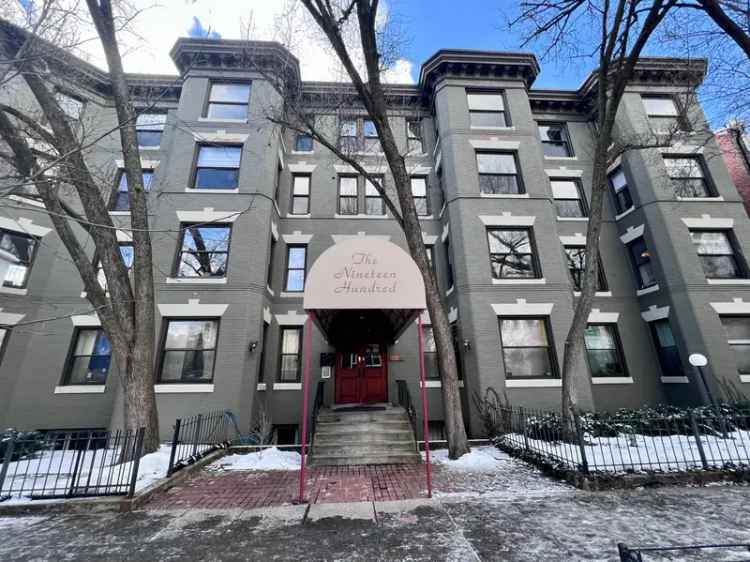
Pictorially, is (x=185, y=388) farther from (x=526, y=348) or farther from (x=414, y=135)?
(x=414, y=135)

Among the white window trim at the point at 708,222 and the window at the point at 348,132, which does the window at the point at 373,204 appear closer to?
the window at the point at 348,132

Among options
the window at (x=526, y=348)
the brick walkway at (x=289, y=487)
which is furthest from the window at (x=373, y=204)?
the brick walkway at (x=289, y=487)

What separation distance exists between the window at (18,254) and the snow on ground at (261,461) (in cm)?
985

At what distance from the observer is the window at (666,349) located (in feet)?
37.1

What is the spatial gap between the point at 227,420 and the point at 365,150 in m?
11.7

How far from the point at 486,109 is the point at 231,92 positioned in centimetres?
1071

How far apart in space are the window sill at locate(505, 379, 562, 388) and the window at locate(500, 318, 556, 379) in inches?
5.6

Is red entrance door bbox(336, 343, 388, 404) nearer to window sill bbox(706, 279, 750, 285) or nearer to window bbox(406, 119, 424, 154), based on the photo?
window bbox(406, 119, 424, 154)

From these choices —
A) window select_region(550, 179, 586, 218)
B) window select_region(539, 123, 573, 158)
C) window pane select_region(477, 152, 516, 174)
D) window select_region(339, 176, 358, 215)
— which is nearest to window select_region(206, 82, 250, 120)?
window select_region(339, 176, 358, 215)

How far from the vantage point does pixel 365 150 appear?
14344mm

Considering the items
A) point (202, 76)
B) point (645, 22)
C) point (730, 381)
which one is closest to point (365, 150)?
point (202, 76)

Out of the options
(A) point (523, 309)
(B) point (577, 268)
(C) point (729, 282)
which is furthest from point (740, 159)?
(A) point (523, 309)

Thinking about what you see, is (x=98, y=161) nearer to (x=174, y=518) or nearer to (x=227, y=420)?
(x=227, y=420)

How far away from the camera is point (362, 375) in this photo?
1163 centimetres
